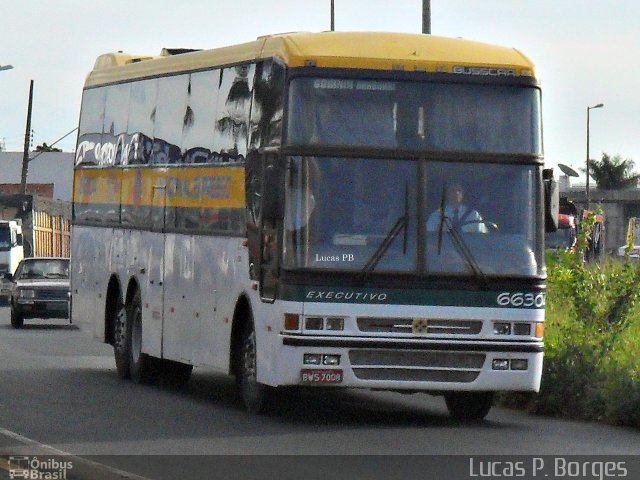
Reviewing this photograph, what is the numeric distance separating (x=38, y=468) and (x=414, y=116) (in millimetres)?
5333

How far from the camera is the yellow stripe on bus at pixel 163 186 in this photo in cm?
1748

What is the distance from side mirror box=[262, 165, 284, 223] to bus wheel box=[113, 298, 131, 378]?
6.39m

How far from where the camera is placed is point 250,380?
1664 cm

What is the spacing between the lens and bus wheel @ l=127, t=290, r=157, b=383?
68.4ft

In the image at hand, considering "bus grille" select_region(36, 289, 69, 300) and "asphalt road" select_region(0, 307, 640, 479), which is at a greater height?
"bus grille" select_region(36, 289, 69, 300)

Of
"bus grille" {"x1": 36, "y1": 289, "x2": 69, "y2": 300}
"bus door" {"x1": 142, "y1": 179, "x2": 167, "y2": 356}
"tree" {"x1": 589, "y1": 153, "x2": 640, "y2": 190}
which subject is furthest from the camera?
"tree" {"x1": 589, "y1": 153, "x2": 640, "y2": 190}

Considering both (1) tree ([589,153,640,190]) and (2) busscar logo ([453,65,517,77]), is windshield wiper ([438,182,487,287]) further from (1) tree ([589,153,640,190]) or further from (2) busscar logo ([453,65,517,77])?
(1) tree ([589,153,640,190])

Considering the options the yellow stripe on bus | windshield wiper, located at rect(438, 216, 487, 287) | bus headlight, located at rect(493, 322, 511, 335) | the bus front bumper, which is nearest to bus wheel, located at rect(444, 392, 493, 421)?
the bus front bumper

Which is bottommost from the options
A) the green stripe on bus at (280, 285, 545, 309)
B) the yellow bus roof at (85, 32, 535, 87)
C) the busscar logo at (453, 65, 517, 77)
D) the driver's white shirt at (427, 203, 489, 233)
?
the green stripe on bus at (280, 285, 545, 309)

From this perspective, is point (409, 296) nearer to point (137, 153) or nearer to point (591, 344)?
point (591, 344)

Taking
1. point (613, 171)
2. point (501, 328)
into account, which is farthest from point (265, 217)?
point (613, 171)

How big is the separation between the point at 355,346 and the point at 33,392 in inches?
193

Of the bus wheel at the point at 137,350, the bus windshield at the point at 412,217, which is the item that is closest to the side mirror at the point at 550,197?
the bus windshield at the point at 412,217

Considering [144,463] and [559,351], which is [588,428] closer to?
[559,351]
